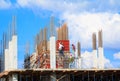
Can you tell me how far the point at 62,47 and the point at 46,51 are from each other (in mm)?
2625

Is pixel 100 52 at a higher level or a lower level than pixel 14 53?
higher

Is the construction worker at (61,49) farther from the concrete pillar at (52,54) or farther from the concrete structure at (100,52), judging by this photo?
the concrete pillar at (52,54)

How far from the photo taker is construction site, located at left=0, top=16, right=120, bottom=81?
39.2 meters

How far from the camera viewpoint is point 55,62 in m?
40.4

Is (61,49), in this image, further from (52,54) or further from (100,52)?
(52,54)

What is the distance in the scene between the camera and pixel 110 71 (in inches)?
1590

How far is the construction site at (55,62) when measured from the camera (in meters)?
39.2

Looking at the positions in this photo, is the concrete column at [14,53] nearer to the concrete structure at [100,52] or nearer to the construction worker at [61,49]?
the construction worker at [61,49]

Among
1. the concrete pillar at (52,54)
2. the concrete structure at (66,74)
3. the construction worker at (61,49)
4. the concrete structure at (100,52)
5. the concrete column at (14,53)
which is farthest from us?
the construction worker at (61,49)

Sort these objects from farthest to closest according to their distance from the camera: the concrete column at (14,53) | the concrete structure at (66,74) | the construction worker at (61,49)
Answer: the construction worker at (61,49) → the concrete column at (14,53) → the concrete structure at (66,74)

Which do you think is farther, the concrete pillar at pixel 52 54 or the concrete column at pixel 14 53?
the concrete pillar at pixel 52 54

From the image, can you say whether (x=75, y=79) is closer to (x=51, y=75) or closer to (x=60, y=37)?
(x=51, y=75)

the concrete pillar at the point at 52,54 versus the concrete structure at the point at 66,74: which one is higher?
the concrete pillar at the point at 52,54

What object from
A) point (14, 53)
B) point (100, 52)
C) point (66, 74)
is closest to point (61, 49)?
point (100, 52)
